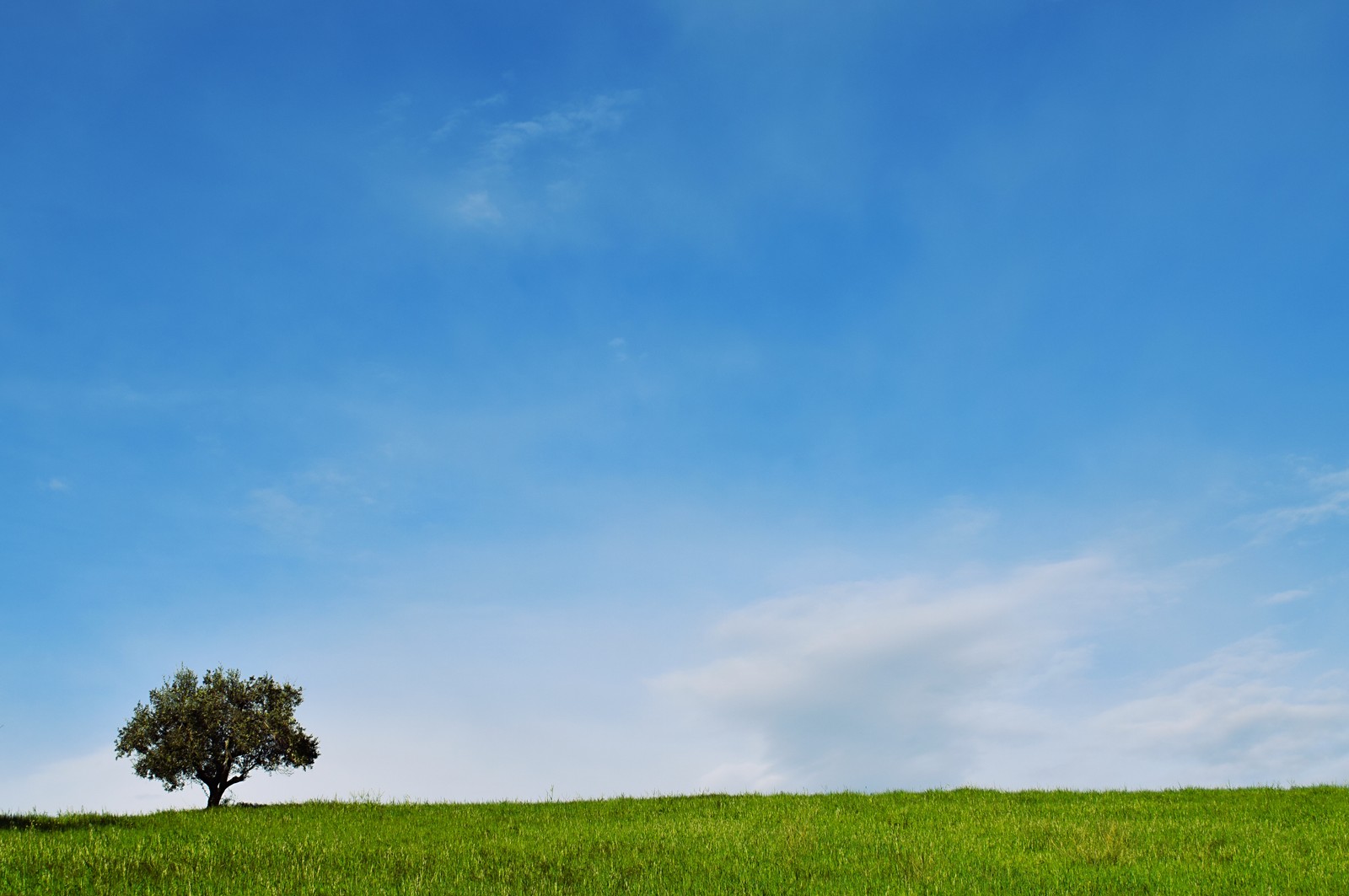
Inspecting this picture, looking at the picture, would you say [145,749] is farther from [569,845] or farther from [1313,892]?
[1313,892]

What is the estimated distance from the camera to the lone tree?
3916 centimetres

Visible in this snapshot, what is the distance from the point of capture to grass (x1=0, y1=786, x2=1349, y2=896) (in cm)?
1608

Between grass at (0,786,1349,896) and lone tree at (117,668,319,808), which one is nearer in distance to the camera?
grass at (0,786,1349,896)

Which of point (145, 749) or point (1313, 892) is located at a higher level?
point (145, 749)

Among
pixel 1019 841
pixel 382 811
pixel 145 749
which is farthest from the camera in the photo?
pixel 145 749

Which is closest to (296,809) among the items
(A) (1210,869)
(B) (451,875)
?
(B) (451,875)

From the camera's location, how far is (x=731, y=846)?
1995cm

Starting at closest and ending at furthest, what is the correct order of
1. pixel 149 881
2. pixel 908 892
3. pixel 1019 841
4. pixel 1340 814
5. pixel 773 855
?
pixel 908 892
pixel 149 881
pixel 773 855
pixel 1019 841
pixel 1340 814

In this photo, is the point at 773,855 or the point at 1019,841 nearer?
the point at 773,855

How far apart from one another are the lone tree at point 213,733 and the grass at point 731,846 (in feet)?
33.9

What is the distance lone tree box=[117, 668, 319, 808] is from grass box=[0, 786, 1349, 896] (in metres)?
10.3

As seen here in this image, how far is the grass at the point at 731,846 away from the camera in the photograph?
16.1 meters

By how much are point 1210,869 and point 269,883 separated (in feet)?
53.2

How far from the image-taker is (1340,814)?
24.0 meters
